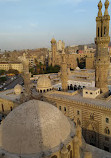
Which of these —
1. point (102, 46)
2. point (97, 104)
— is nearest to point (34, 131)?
point (97, 104)

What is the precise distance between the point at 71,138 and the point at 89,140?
1037 centimetres

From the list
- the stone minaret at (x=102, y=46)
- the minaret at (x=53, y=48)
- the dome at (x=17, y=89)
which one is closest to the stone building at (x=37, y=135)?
the stone minaret at (x=102, y=46)

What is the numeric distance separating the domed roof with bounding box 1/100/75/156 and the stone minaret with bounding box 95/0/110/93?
45.8 feet

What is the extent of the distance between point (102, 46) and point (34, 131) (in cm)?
1726

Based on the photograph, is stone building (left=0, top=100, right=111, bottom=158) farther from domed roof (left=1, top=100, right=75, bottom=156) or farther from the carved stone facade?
the carved stone facade

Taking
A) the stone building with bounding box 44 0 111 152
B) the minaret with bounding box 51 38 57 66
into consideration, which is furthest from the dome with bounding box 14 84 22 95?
the minaret with bounding box 51 38 57 66

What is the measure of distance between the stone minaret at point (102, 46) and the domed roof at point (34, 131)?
45.8ft

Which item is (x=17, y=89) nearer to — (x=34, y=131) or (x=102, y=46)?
(x=102, y=46)

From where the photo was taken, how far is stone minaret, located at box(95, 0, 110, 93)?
21406 mm

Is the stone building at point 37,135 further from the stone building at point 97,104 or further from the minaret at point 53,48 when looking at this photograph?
the minaret at point 53,48

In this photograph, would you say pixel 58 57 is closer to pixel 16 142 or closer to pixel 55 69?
pixel 55 69

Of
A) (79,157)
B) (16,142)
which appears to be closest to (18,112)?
(16,142)

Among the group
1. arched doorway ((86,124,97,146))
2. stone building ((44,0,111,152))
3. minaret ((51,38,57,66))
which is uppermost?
minaret ((51,38,57,66))

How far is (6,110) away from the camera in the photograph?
27.4 m
